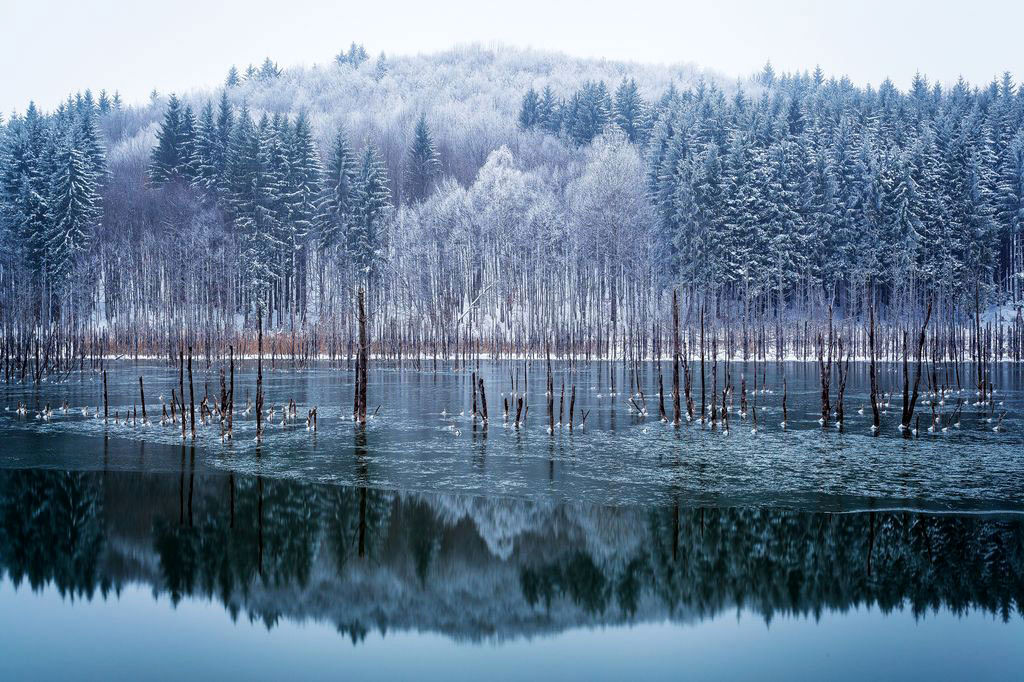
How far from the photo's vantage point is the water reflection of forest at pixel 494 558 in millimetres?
9289

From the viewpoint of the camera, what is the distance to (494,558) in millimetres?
10711

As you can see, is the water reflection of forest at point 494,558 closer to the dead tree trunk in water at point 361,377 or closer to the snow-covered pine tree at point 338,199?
the dead tree trunk in water at point 361,377

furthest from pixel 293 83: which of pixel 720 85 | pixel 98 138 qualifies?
pixel 720 85

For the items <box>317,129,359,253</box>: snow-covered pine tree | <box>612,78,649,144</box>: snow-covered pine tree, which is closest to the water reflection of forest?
<box>317,129,359,253</box>: snow-covered pine tree

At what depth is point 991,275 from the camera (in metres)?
62.9

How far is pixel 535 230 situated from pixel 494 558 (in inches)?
2463

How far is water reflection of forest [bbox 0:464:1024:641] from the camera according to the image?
9289 mm

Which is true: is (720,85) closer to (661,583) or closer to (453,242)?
(453,242)

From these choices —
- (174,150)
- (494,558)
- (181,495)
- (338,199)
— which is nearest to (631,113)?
(338,199)

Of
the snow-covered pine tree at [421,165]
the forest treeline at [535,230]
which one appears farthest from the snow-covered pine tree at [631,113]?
the snow-covered pine tree at [421,165]

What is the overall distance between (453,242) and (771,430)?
53152 millimetres

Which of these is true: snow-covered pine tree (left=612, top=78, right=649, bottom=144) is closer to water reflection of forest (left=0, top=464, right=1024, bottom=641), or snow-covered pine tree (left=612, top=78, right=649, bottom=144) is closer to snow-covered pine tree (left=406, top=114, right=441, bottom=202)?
snow-covered pine tree (left=406, top=114, right=441, bottom=202)

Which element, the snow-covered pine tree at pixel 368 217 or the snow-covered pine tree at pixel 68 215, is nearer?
the snow-covered pine tree at pixel 68 215

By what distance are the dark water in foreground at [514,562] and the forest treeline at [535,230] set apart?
1425 inches
